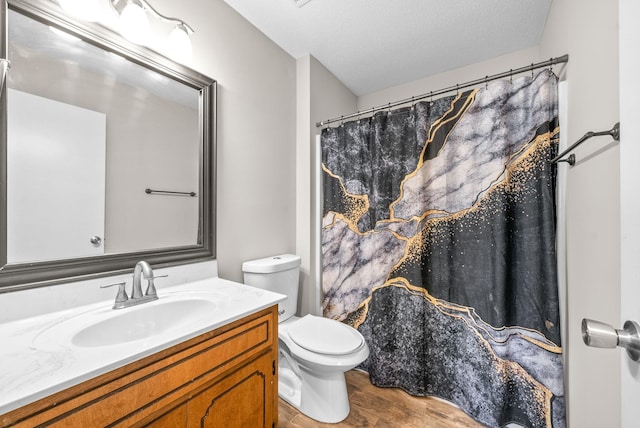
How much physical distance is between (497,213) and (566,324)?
1.89ft

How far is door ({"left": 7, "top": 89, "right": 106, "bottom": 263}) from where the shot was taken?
857 millimetres

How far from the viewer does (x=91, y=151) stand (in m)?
1.02

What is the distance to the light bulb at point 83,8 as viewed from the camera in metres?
0.93

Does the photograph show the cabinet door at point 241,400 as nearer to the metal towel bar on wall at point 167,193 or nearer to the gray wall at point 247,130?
the gray wall at point 247,130

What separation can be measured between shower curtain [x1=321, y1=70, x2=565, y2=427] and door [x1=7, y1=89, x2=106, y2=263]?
1373mm

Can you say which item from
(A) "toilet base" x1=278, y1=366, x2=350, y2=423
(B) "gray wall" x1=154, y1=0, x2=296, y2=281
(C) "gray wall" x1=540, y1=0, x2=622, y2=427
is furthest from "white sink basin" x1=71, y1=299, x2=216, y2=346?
(C) "gray wall" x1=540, y1=0, x2=622, y2=427

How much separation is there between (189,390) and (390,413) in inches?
46.9

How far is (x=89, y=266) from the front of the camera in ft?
3.27

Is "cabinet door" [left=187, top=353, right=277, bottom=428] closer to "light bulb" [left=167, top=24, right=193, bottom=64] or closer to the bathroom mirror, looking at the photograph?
the bathroom mirror

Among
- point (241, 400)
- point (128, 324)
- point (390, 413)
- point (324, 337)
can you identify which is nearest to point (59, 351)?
point (128, 324)

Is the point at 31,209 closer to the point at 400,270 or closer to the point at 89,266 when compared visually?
the point at 89,266

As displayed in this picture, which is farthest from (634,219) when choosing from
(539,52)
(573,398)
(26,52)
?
(539,52)

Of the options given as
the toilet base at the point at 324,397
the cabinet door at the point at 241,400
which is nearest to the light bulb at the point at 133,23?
the cabinet door at the point at 241,400

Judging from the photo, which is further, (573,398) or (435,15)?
(435,15)
